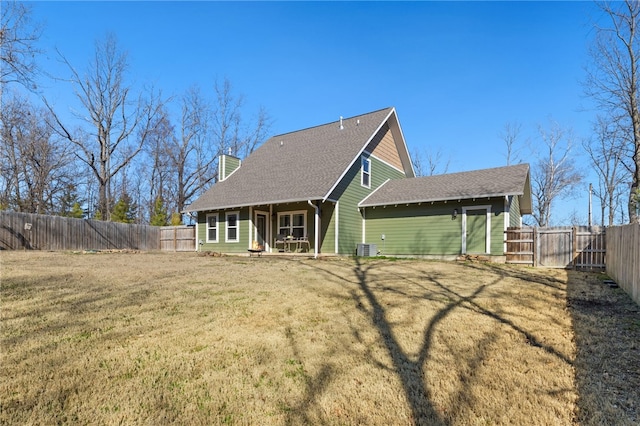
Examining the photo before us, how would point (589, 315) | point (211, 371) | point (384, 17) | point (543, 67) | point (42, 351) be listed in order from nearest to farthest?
1. point (211, 371)
2. point (42, 351)
3. point (589, 315)
4. point (384, 17)
5. point (543, 67)

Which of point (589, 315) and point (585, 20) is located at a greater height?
point (585, 20)

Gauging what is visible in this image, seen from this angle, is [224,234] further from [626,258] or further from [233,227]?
[626,258]

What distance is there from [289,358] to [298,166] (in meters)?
14.0

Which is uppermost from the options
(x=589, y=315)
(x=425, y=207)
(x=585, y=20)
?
(x=585, y=20)

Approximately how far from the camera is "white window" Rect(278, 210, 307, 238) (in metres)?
15.7

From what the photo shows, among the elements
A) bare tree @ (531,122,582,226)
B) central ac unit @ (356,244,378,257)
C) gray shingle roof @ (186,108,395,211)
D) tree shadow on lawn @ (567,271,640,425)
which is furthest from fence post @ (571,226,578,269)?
bare tree @ (531,122,582,226)

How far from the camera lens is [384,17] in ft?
46.4

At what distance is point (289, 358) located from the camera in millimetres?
3439

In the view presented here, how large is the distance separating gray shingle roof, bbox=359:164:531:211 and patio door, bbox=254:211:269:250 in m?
4.80

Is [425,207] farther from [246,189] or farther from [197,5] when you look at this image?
[197,5]

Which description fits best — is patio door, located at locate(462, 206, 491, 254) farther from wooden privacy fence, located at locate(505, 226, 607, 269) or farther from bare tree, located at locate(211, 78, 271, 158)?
bare tree, located at locate(211, 78, 271, 158)

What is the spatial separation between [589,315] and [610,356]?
1808 mm

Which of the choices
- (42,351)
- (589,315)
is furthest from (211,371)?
(589,315)

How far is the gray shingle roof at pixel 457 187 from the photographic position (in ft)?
41.8
